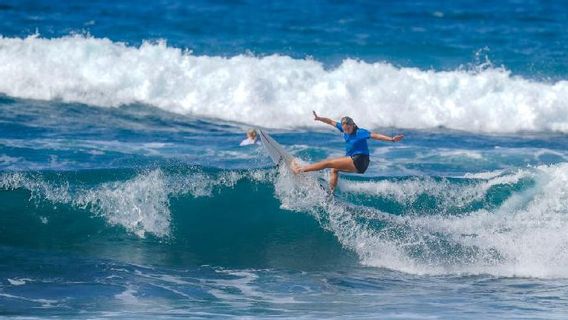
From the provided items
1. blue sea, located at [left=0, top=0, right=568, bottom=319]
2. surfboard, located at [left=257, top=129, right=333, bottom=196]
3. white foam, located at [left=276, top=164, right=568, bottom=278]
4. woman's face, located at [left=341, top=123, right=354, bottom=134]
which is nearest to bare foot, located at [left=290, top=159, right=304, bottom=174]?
surfboard, located at [left=257, top=129, right=333, bottom=196]

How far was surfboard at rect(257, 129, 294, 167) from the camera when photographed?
14.6m

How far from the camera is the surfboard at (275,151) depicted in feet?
47.8

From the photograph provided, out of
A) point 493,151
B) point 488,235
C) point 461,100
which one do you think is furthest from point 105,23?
point 488,235

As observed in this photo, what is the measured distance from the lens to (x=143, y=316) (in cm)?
1034

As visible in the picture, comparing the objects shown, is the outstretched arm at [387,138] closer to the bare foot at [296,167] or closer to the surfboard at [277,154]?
the bare foot at [296,167]

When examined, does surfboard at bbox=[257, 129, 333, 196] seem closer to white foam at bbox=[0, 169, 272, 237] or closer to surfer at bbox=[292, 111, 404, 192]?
surfer at bbox=[292, 111, 404, 192]

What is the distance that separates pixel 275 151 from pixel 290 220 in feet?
3.58

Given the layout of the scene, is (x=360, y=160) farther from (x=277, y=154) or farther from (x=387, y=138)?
(x=277, y=154)

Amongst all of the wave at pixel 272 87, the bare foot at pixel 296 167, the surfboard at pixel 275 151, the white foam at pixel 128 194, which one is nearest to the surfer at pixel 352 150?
the bare foot at pixel 296 167

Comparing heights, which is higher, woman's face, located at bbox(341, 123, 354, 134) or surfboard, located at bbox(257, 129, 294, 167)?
woman's face, located at bbox(341, 123, 354, 134)

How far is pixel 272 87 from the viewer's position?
23172 millimetres

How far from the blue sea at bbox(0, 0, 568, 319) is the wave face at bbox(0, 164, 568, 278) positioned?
3cm

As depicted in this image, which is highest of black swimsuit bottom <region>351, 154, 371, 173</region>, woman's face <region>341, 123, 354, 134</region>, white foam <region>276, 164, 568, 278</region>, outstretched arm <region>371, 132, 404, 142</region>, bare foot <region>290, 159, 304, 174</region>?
woman's face <region>341, 123, 354, 134</region>

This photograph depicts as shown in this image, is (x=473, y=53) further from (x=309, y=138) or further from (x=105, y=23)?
(x=105, y=23)
